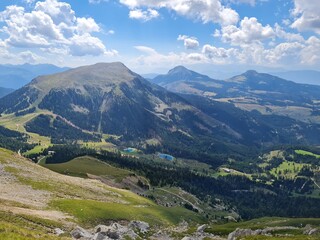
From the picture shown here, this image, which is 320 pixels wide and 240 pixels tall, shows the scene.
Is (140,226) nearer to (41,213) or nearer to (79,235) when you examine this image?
(41,213)

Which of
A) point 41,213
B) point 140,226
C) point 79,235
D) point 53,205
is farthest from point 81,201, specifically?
point 79,235

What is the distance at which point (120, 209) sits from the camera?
102 meters

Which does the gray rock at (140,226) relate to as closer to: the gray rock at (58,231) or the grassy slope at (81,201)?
the grassy slope at (81,201)

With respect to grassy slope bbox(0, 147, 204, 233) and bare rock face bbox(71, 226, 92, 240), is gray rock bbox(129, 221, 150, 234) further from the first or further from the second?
bare rock face bbox(71, 226, 92, 240)

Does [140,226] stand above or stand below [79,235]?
below

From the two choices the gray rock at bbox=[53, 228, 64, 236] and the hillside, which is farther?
the hillside

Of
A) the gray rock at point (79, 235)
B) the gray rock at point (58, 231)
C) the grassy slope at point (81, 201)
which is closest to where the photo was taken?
the gray rock at point (79, 235)

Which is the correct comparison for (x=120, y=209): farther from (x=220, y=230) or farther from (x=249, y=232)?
(x=249, y=232)

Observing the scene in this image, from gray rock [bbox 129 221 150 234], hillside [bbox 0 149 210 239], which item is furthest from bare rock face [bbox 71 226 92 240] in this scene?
gray rock [bbox 129 221 150 234]

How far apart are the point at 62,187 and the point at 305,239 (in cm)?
7384

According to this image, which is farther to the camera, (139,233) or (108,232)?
(139,233)

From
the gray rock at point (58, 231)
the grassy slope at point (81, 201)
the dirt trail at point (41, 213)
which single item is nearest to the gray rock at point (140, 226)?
the grassy slope at point (81, 201)

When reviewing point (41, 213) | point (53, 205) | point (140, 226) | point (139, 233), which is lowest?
point (140, 226)

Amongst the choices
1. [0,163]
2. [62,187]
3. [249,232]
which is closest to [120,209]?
[62,187]
